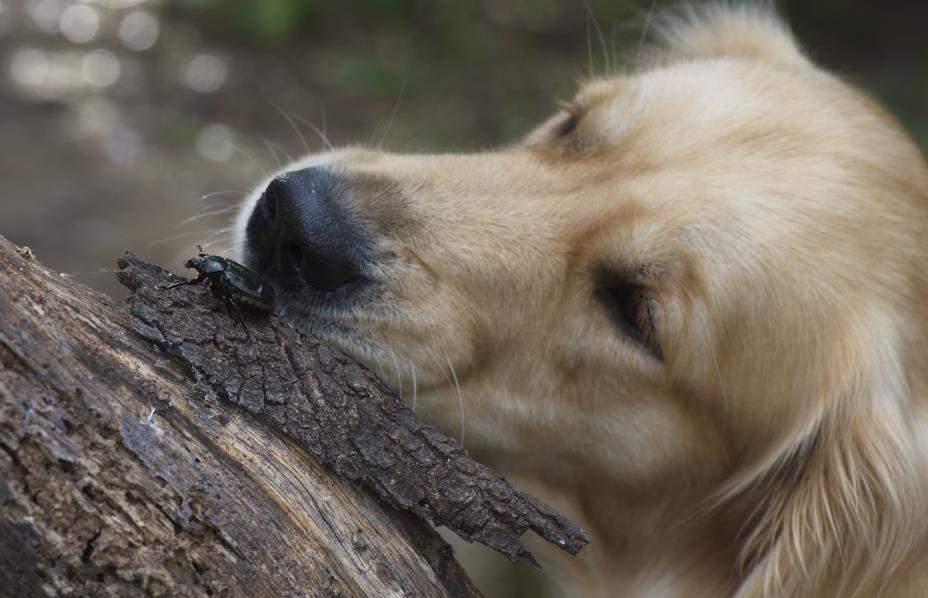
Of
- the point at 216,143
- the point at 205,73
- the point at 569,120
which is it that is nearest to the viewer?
the point at 569,120

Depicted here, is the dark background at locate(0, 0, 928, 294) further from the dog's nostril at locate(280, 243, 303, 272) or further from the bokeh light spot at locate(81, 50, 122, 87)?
the dog's nostril at locate(280, 243, 303, 272)

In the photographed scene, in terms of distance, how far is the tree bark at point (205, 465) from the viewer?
169cm

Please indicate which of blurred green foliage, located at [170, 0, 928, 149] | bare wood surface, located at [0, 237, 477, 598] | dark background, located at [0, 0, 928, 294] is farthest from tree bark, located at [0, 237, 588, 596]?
blurred green foliage, located at [170, 0, 928, 149]

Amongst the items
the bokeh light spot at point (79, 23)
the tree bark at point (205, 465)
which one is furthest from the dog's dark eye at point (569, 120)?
the bokeh light spot at point (79, 23)

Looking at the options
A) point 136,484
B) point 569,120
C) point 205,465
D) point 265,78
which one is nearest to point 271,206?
point 205,465

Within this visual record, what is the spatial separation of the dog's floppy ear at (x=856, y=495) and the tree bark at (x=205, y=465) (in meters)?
0.80

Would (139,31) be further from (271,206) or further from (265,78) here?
(271,206)

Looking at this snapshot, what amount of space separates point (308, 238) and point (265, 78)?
5486 mm

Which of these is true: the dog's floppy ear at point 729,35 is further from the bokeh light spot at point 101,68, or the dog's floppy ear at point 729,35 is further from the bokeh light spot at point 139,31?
the bokeh light spot at point 139,31

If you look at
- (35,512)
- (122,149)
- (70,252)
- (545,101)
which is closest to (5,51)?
(122,149)

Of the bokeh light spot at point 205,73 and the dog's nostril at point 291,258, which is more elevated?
the dog's nostril at point 291,258

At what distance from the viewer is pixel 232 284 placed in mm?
2127

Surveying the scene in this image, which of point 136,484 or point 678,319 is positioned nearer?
point 136,484

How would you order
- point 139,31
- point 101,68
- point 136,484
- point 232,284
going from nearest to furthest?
1. point 136,484
2. point 232,284
3. point 101,68
4. point 139,31
